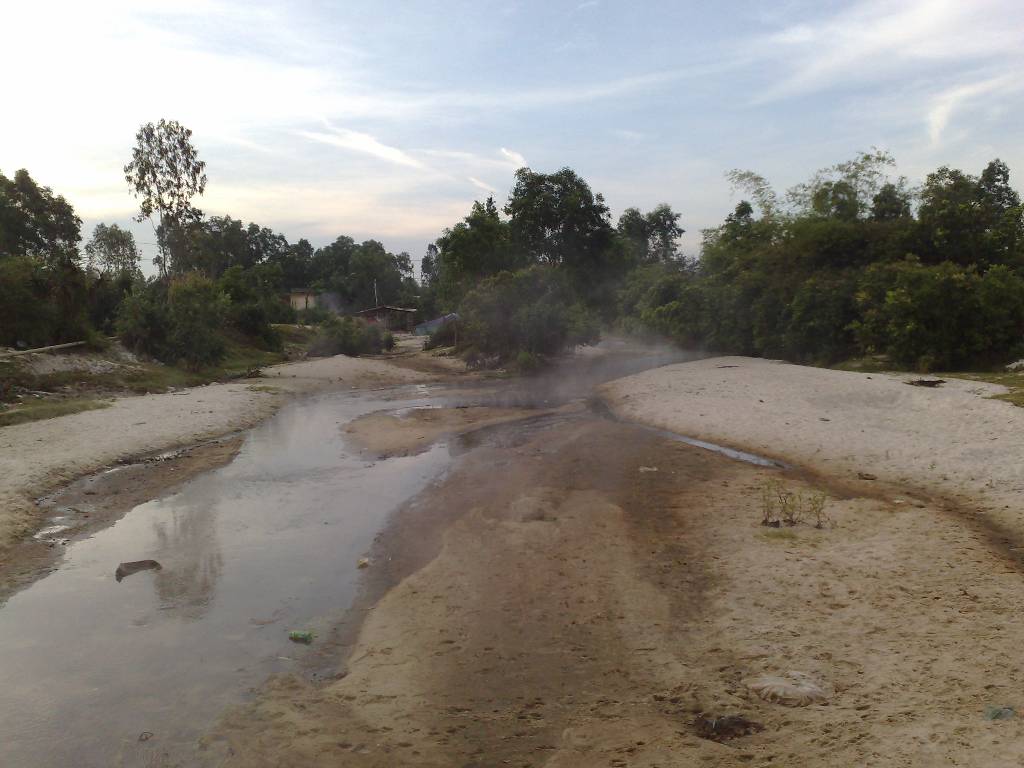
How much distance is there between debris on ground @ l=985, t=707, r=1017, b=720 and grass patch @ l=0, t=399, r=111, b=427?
23.5 metres

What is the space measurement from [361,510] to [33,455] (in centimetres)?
898

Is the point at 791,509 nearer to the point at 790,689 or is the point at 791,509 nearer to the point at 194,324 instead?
the point at 790,689

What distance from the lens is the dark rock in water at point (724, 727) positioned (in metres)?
5.45

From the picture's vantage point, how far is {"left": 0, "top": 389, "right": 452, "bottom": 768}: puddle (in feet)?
20.9

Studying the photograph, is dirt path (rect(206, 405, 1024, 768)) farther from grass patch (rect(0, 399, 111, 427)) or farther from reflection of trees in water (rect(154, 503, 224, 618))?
grass patch (rect(0, 399, 111, 427))

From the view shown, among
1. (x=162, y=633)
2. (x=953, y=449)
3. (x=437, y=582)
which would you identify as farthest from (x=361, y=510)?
(x=953, y=449)

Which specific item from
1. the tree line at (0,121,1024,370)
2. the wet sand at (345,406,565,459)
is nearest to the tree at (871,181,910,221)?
the tree line at (0,121,1024,370)

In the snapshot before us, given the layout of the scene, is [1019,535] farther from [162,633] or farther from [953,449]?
[162,633]

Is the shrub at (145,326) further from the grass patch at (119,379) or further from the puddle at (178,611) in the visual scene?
the puddle at (178,611)

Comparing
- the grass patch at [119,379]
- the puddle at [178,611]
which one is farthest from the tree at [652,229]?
the puddle at [178,611]

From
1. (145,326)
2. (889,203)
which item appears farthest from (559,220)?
(145,326)

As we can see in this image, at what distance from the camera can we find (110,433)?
62.7ft

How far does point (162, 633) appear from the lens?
8.22m

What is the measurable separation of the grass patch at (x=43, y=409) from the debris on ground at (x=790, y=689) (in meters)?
21.8
